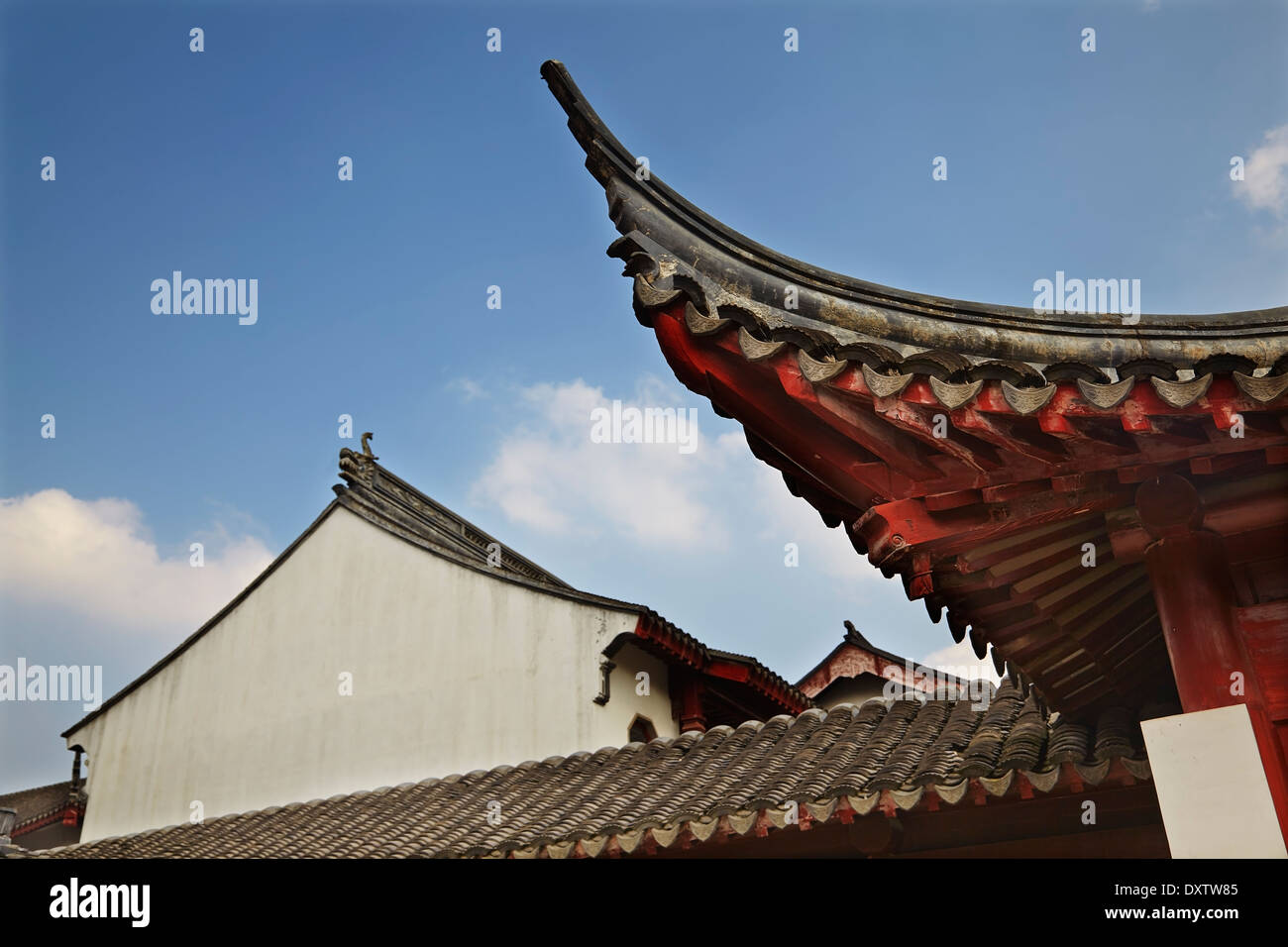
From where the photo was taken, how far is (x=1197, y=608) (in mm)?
3908

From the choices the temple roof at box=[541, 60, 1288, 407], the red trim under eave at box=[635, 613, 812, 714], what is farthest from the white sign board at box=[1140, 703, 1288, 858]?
the red trim under eave at box=[635, 613, 812, 714]

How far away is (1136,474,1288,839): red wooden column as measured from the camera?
3.75 m

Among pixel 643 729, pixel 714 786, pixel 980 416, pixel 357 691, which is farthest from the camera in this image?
pixel 357 691

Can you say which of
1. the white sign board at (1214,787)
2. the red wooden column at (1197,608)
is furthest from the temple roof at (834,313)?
the white sign board at (1214,787)

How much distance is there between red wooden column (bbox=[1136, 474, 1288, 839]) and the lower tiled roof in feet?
3.96

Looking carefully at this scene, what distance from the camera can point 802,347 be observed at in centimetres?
378

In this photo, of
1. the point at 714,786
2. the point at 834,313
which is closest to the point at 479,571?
the point at 714,786

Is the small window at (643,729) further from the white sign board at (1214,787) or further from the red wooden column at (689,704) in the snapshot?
the white sign board at (1214,787)

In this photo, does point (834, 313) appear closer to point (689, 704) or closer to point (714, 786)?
point (714, 786)

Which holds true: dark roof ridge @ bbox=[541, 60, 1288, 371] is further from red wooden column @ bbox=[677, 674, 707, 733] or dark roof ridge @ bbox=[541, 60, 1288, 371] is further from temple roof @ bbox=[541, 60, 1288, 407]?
red wooden column @ bbox=[677, 674, 707, 733]

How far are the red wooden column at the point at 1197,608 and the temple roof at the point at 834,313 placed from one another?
0.47 m

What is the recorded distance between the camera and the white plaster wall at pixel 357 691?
12539 mm

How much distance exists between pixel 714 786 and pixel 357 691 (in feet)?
25.2
